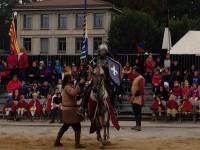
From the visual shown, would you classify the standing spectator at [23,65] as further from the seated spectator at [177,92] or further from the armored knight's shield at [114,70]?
the armored knight's shield at [114,70]

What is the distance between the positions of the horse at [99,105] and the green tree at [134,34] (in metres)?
50.3

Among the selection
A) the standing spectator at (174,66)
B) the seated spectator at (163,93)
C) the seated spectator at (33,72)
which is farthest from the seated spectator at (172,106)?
the seated spectator at (33,72)

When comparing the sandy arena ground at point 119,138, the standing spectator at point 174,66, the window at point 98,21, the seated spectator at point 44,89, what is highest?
the window at point 98,21

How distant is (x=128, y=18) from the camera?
221 feet

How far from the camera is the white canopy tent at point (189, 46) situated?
85.7ft

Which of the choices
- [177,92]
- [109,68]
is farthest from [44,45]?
[109,68]

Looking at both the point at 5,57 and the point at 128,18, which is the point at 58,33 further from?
the point at 5,57

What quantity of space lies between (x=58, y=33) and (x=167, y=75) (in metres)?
54.7

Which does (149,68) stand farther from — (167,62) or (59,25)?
(59,25)

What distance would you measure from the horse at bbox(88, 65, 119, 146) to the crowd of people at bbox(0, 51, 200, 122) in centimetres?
505

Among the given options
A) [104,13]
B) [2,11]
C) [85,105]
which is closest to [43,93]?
[85,105]

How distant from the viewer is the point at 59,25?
263 ft

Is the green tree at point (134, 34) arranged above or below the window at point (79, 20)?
below

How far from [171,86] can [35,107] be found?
232 inches
